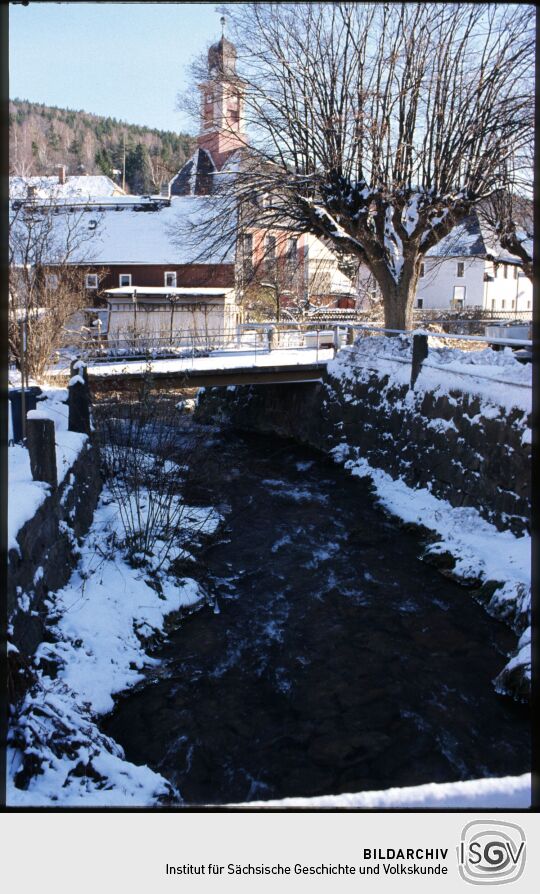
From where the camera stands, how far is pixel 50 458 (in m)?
7.23

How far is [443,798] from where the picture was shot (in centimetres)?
231

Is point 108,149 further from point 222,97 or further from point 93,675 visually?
point 93,675

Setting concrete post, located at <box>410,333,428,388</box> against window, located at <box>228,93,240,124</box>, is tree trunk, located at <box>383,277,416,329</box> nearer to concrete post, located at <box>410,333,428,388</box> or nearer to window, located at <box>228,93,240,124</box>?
concrete post, located at <box>410,333,428,388</box>

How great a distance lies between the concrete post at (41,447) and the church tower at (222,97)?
11203 mm

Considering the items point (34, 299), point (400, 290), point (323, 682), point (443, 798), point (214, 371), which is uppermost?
point (400, 290)

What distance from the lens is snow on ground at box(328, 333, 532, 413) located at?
1065 cm

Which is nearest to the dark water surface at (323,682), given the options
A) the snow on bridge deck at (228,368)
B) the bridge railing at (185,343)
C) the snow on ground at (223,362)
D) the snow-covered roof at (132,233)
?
the snow on bridge deck at (228,368)

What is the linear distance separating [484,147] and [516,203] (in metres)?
5.04

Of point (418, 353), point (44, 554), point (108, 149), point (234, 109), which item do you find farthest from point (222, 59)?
point (108, 149)

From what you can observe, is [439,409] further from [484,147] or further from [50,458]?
[50,458]

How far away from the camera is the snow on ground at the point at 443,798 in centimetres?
229

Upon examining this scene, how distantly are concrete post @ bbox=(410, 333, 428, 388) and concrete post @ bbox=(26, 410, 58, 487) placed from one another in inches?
312

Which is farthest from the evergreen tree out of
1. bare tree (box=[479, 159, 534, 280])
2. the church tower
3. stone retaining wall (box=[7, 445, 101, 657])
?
stone retaining wall (box=[7, 445, 101, 657])

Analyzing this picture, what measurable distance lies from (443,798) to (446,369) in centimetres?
1085
